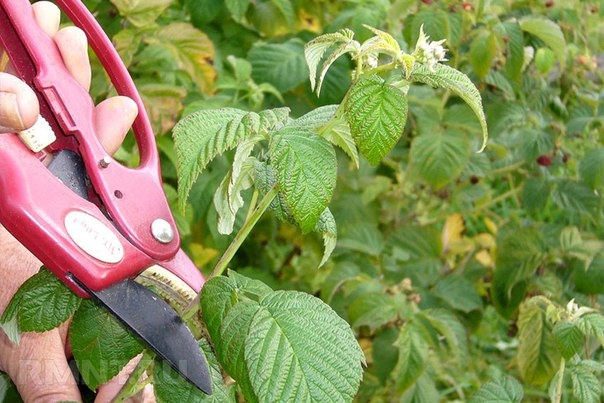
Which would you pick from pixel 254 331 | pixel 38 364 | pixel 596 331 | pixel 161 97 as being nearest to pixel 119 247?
pixel 254 331

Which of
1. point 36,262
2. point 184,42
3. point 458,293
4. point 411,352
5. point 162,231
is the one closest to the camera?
point 162,231

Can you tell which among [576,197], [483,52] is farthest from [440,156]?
[576,197]

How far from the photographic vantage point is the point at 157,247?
2.78ft

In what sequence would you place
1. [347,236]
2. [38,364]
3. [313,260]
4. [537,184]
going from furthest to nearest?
[313,260] → [537,184] → [347,236] → [38,364]

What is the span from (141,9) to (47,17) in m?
0.64

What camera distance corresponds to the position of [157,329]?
0.82 meters

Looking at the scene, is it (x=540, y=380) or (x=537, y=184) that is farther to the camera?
(x=537, y=184)

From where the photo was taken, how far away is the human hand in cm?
76

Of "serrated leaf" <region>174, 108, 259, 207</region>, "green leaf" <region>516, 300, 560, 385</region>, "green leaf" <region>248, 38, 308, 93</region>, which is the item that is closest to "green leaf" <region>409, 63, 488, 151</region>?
"serrated leaf" <region>174, 108, 259, 207</region>

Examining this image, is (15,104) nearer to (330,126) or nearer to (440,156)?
(330,126)

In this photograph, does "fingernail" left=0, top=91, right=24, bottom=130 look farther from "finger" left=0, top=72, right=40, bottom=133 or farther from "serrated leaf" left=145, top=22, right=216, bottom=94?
"serrated leaf" left=145, top=22, right=216, bottom=94

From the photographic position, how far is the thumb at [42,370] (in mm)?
977

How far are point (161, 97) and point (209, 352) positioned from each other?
0.79 m

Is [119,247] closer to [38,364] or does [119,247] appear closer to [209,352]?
[209,352]
